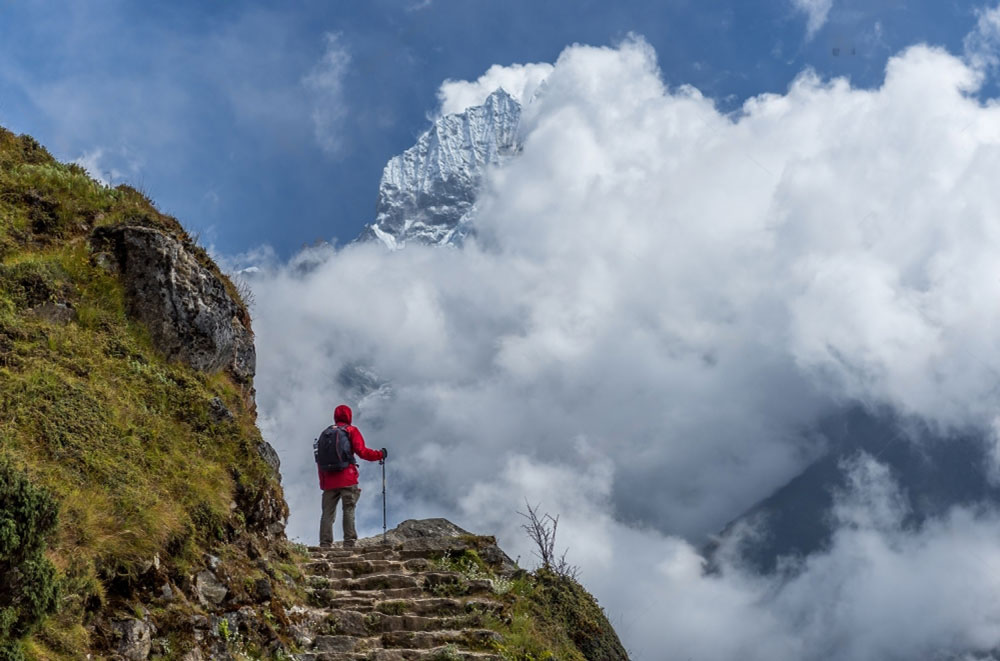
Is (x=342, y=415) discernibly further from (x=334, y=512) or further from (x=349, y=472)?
(x=334, y=512)

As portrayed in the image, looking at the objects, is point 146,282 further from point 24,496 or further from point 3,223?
point 24,496

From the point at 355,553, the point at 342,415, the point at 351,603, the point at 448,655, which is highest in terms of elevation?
the point at 342,415

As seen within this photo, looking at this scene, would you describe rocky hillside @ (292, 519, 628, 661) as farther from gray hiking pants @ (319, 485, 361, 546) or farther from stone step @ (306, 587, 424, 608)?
gray hiking pants @ (319, 485, 361, 546)

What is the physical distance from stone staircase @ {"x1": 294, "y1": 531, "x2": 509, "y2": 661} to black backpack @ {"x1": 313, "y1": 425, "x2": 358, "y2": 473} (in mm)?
1687

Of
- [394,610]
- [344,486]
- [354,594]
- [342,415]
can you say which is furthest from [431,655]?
[342,415]

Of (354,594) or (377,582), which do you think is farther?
(377,582)

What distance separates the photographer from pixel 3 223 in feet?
42.2

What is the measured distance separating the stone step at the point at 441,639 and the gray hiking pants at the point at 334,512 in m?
4.73

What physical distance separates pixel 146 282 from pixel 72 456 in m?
4.53

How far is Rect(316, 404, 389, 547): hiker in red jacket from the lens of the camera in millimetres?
16125

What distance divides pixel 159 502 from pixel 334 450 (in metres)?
6.25

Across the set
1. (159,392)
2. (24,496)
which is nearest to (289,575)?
(159,392)

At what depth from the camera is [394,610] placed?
1229cm

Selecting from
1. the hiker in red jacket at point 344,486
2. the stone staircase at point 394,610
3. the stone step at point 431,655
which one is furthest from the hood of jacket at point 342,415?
the stone step at point 431,655
